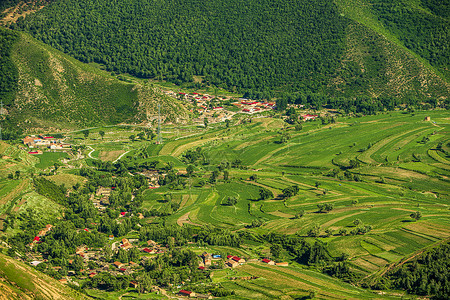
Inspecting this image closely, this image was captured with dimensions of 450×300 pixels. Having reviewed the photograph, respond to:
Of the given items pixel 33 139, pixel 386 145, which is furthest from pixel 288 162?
pixel 33 139

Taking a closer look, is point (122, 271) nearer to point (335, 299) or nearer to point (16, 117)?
point (335, 299)

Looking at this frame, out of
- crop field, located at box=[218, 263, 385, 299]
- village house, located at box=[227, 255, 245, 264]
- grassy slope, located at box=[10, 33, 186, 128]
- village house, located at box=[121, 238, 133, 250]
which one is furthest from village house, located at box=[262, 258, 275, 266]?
grassy slope, located at box=[10, 33, 186, 128]

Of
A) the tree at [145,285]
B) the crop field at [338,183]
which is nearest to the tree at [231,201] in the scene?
the crop field at [338,183]

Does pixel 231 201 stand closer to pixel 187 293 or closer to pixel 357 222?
pixel 357 222

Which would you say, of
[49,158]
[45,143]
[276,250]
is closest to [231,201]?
[276,250]

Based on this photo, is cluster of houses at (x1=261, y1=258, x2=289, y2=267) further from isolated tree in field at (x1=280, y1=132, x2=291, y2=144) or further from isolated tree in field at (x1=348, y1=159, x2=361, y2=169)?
isolated tree in field at (x1=280, y1=132, x2=291, y2=144)

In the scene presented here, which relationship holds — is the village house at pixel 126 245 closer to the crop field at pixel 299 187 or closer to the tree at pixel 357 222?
the crop field at pixel 299 187
